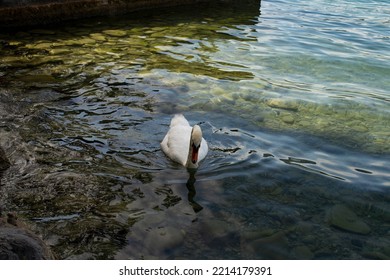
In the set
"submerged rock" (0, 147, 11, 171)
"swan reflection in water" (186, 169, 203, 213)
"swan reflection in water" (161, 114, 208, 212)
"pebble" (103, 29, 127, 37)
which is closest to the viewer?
"swan reflection in water" (186, 169, 203, 213)

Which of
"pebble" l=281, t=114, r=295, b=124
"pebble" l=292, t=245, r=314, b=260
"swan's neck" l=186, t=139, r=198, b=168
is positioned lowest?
"pebble" l=281, t=114, r=295, b=124

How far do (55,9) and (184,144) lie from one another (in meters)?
8.07

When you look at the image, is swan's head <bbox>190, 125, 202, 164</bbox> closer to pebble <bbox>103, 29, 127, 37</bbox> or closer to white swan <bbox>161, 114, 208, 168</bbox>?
white swan <bbox>161, 114, 208, 168</bbox>

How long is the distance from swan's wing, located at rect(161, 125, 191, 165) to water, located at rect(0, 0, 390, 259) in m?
0.12

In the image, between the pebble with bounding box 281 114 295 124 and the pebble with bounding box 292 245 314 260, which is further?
the pebble with bounding box 281 114 295 124

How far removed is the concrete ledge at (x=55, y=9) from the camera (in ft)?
38.9

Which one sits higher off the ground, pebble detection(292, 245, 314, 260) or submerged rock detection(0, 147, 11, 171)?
submerged rock detection(0, 147, 11, 171)

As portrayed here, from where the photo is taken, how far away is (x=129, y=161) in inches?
236

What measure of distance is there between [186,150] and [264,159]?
101cm

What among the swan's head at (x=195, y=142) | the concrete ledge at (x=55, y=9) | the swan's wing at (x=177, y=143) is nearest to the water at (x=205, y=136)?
the swan's wing at (x=177, y=143)

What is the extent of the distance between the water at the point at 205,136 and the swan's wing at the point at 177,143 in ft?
0.40

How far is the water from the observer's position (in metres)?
4.66

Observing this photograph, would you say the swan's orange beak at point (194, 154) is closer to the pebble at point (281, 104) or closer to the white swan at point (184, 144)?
the white swan at point (184, 144)

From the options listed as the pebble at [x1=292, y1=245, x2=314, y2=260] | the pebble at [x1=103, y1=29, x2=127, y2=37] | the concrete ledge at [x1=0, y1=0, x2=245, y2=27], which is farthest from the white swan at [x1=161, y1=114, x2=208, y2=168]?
the concrete ledge at [x1=0, y1=0, x2=245, y2=27]
